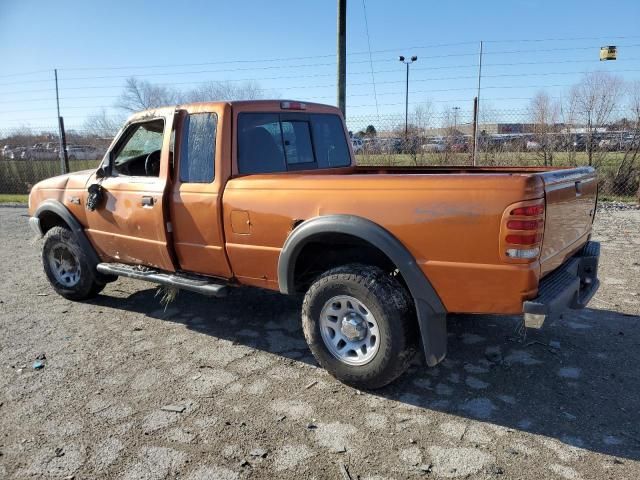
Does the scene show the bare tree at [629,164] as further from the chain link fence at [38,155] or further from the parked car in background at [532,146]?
the chain link fence at [38,155]

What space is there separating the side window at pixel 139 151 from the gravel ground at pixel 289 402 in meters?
1.44

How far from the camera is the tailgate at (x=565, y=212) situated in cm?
299

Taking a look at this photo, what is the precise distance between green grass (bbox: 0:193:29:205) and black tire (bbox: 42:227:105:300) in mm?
10232

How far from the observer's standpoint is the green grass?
1474cm

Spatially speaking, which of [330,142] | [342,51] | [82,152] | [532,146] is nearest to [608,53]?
[532,146]

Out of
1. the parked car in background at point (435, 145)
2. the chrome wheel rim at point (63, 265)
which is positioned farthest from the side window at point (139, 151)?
the parked car in background at point (435, 145)

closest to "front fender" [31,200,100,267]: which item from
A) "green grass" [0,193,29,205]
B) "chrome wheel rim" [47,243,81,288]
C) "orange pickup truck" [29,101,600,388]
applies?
"orange pickup truck" [29,101,600,388]

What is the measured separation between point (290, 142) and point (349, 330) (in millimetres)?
1895

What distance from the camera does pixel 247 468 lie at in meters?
2.68

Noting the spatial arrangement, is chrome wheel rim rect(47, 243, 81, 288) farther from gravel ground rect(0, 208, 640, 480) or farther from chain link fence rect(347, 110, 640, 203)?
chain link fence rect(347, 110, 640, 203)

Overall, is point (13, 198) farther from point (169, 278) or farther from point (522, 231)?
point (522, 231)

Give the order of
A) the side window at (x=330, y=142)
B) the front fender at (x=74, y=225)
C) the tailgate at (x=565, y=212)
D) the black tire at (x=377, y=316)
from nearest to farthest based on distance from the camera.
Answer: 1. the tailgate at (x=565, y=212)
2. the black tire at (x=377, y=316)
3. the side window at (x=330, y=142)
4. the front fender at (x=74, y=225)

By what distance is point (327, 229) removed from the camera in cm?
335

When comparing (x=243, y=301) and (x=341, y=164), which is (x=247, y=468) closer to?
(x=243, y=301)
